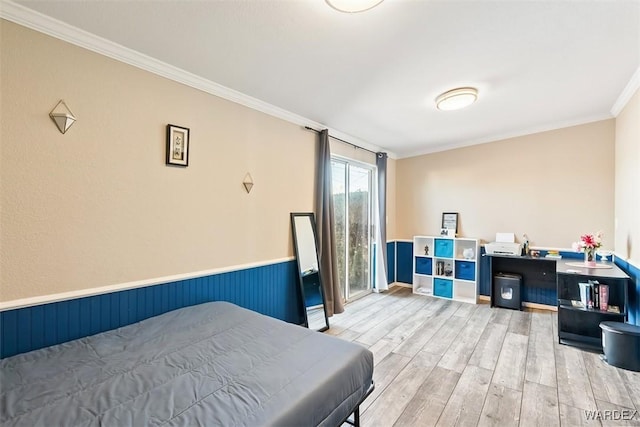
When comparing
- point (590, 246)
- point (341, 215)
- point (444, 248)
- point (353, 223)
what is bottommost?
point (444, 248)

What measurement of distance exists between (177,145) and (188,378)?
172 cm

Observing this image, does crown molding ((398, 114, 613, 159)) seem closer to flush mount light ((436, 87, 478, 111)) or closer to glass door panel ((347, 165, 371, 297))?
glass door panel ((347, 165, 371, 297))

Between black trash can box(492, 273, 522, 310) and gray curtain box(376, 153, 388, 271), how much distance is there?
1.66m

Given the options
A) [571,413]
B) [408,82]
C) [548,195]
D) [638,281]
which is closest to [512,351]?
[571,413]

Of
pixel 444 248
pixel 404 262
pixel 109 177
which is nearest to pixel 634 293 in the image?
pixel 444 248

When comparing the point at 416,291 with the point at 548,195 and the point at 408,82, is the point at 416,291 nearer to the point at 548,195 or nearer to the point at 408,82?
the point at 548,195

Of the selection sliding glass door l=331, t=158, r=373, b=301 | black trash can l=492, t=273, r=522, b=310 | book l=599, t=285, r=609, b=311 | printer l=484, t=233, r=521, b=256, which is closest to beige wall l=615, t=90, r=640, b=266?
book l=599, t=285, r=609, b=311

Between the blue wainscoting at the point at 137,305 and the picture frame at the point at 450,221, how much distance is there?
2.95 meters

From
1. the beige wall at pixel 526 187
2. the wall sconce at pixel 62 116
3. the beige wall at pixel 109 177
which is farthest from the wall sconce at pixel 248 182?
the beige wall at pixel 526 187

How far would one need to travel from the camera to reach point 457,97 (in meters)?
2.62

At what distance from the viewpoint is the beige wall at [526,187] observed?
3.57 m

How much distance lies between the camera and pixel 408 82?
248 centimetres

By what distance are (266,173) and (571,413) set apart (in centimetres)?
307

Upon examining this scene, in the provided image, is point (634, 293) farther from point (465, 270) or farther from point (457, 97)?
point (457, 97)
